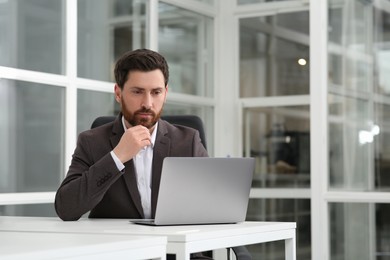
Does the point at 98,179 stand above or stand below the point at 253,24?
below

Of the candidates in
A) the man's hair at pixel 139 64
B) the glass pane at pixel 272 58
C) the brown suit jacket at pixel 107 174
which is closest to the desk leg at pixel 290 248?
the brown suit jacket at pixel 107 174

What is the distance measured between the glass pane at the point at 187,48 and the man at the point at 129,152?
2.63m

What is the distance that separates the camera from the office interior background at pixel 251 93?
14.0 feet

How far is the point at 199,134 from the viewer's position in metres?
3.33

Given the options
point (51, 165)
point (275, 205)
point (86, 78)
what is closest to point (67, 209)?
point (51, 165)

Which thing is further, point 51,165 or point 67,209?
point 51,165

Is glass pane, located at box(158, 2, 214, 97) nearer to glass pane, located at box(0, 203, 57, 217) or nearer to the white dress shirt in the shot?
glass pane, located at box(0, 203, 57, 217)

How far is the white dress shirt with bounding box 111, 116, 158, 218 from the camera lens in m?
2.90

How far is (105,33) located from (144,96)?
2102 millimetres

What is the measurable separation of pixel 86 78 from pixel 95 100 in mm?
153

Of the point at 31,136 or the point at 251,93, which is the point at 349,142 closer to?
the point at 251,93

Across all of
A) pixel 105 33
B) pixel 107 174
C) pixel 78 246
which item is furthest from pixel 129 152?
pixel 105 33

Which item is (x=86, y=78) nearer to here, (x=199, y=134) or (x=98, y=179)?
(x=199, y=134)

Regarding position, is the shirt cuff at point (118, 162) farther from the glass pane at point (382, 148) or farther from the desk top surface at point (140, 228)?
the glass pane at point (382, 148)
